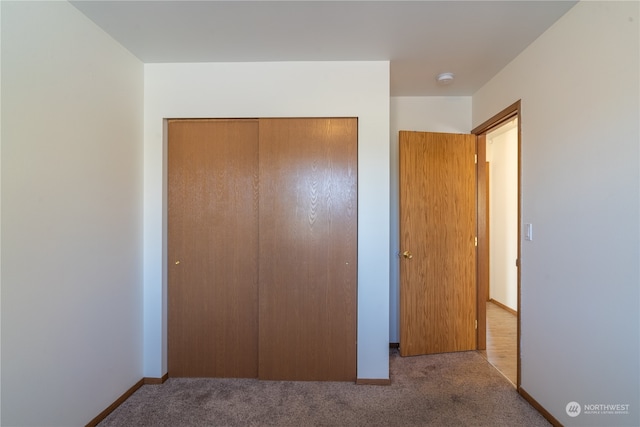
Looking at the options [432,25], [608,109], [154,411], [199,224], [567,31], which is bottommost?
[154,411]

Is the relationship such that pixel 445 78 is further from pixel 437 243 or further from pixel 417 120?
pixel 437 243

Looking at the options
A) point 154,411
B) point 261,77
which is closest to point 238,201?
point 261,77

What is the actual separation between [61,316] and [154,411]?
0.89 meters

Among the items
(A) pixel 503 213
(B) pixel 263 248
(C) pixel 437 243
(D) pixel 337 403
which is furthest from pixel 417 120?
(D) pixel 337 403

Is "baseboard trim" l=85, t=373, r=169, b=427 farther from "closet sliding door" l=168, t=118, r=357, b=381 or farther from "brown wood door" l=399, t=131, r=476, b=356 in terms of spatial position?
"brown wood door" l=399, t=131, r=476, b=356

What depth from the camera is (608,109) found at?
4.71 ft

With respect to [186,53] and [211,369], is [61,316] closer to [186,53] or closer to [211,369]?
[211,369]

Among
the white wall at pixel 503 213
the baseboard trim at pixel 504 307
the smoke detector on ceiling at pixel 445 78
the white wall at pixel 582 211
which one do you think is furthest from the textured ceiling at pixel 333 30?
the baseboard trim at pixel 504 307

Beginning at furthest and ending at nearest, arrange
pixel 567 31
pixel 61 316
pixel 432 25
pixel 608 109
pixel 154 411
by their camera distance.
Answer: pixel 154 411 < pixel 432 25 < pixel 567 31 < pixel 61 316 < pixel 608 109

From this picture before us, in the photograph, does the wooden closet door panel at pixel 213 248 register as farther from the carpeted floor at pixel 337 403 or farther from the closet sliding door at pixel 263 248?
the carpeted floor at pixel 337 403

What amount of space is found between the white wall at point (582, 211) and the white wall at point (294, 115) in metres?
0.97

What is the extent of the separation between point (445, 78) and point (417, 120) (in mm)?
540

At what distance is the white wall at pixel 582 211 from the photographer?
1.35m

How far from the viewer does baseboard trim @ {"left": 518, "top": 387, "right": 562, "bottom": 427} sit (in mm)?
1746
